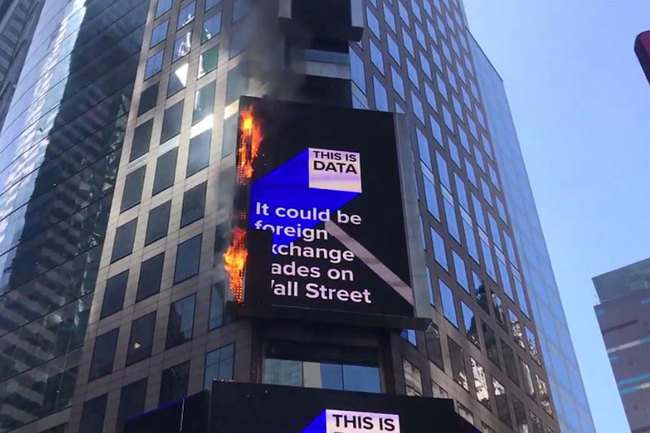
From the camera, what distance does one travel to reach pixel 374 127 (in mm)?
36031

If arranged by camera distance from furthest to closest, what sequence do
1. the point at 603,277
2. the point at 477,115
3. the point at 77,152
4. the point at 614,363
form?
1. the point at 603,277
2. the point at 614,363
3. the point at 477,115
4. the point at 77,152

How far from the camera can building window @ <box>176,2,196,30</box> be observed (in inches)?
1820

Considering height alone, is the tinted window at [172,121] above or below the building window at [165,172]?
above

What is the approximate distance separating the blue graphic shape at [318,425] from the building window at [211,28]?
81.8ft

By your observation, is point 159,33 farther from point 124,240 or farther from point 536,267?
point 536,267

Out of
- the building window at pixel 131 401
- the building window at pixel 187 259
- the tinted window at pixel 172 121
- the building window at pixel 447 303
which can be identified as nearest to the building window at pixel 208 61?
the tinted window at pixel 172 121

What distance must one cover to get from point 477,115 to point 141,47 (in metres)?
27.7

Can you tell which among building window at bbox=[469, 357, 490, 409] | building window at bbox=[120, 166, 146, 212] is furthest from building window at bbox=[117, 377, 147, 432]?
building window at bbox=[469, 357, 490, 409]

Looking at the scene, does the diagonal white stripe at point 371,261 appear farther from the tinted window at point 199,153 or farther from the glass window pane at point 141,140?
the glass window pane at point 141,140

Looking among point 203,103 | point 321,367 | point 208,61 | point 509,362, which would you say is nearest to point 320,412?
point 321,367

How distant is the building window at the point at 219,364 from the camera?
28609mm

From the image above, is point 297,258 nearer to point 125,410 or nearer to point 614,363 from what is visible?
point 125,410

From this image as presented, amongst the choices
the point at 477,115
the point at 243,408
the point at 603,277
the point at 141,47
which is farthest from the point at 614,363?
the point at 243,408

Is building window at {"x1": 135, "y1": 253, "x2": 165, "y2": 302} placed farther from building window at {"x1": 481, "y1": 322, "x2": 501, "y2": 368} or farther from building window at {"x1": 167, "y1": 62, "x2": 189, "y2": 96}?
building window at {"x1": 481, "y1": 322, "x2": 501, "y2": 368}
